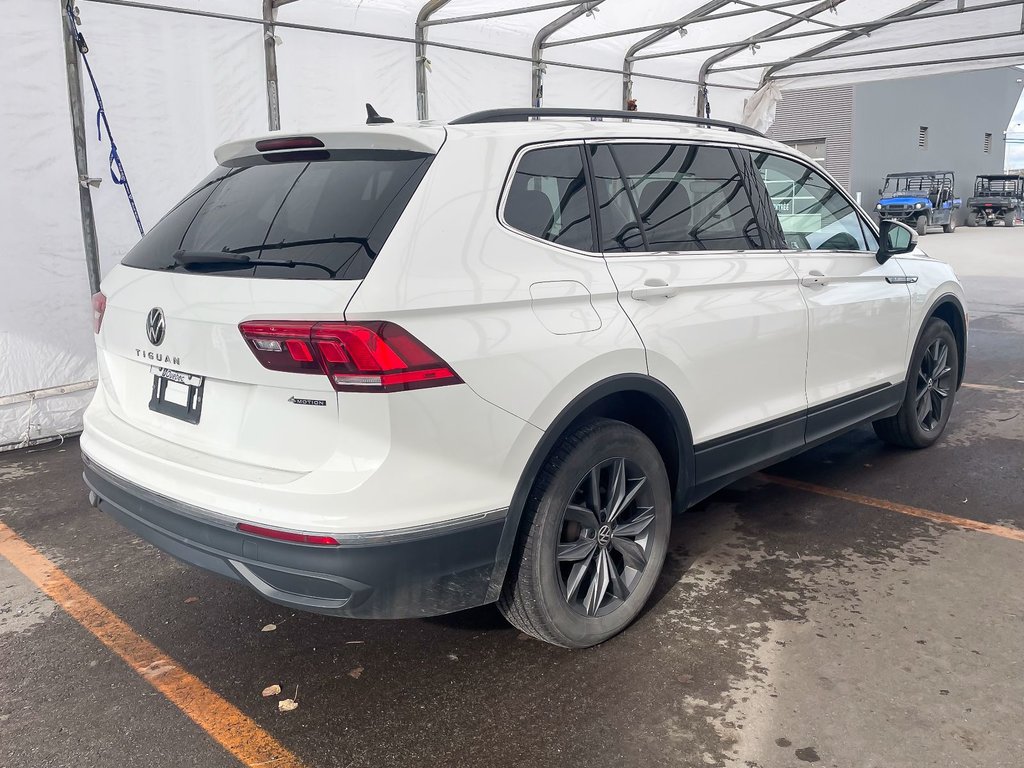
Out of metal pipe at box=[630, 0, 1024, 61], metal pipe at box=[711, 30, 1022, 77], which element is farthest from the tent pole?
metal pipe at box=[711, 30, 1022, 77]

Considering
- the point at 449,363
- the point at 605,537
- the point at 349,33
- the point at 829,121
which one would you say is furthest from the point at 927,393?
the point at 829,121

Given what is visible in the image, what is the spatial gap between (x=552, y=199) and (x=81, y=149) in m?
4.08

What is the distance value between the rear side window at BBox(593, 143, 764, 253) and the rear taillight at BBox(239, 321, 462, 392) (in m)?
0.96

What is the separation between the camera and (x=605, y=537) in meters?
3.01

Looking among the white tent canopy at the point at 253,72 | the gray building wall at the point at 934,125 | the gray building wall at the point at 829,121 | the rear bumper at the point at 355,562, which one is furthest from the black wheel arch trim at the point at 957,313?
the gray building wall at the point at 934,125

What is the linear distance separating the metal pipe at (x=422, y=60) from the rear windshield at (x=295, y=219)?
4788mm

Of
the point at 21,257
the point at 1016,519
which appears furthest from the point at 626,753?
the point at 21,257

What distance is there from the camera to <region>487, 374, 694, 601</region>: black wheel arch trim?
2.58 m

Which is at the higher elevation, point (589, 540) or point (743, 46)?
point (743, 46)

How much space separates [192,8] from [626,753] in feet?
18.7

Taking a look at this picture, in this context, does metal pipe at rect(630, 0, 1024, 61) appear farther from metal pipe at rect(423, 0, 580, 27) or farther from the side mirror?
the side mirror

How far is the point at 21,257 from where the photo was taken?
5438 millimetres

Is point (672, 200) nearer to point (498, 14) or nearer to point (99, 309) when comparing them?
point (99, 309)

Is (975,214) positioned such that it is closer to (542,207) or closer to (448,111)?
(448,111)
